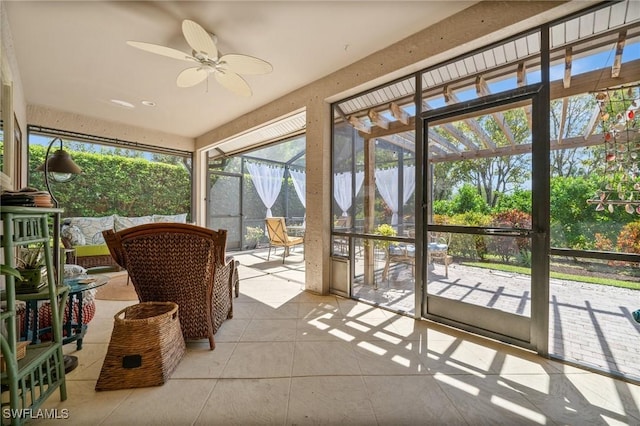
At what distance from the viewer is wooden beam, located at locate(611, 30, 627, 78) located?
5.62 feet

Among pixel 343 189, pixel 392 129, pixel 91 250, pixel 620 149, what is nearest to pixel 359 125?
pixel 392 129

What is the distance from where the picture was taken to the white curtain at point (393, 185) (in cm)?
267

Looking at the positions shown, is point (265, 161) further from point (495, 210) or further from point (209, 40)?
point (495, 210)

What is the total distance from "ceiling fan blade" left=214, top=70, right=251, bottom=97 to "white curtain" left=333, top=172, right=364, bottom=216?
1.42 m

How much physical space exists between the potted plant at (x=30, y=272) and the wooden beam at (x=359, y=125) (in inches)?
115

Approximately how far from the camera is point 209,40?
1.99 m

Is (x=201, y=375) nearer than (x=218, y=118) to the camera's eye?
Yes

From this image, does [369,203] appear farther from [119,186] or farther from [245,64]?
[119,186]

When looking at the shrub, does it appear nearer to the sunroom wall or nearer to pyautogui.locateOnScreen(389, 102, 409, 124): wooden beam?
the sunroom wall

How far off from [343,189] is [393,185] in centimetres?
69

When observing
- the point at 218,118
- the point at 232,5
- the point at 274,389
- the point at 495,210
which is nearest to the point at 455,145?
the point at 495,210

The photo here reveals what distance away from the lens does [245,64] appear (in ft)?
7.43

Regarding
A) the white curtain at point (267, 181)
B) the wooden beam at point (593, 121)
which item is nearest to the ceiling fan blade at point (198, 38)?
the wooden beam at point (593, 121)

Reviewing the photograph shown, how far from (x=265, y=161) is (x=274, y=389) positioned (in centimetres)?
647
